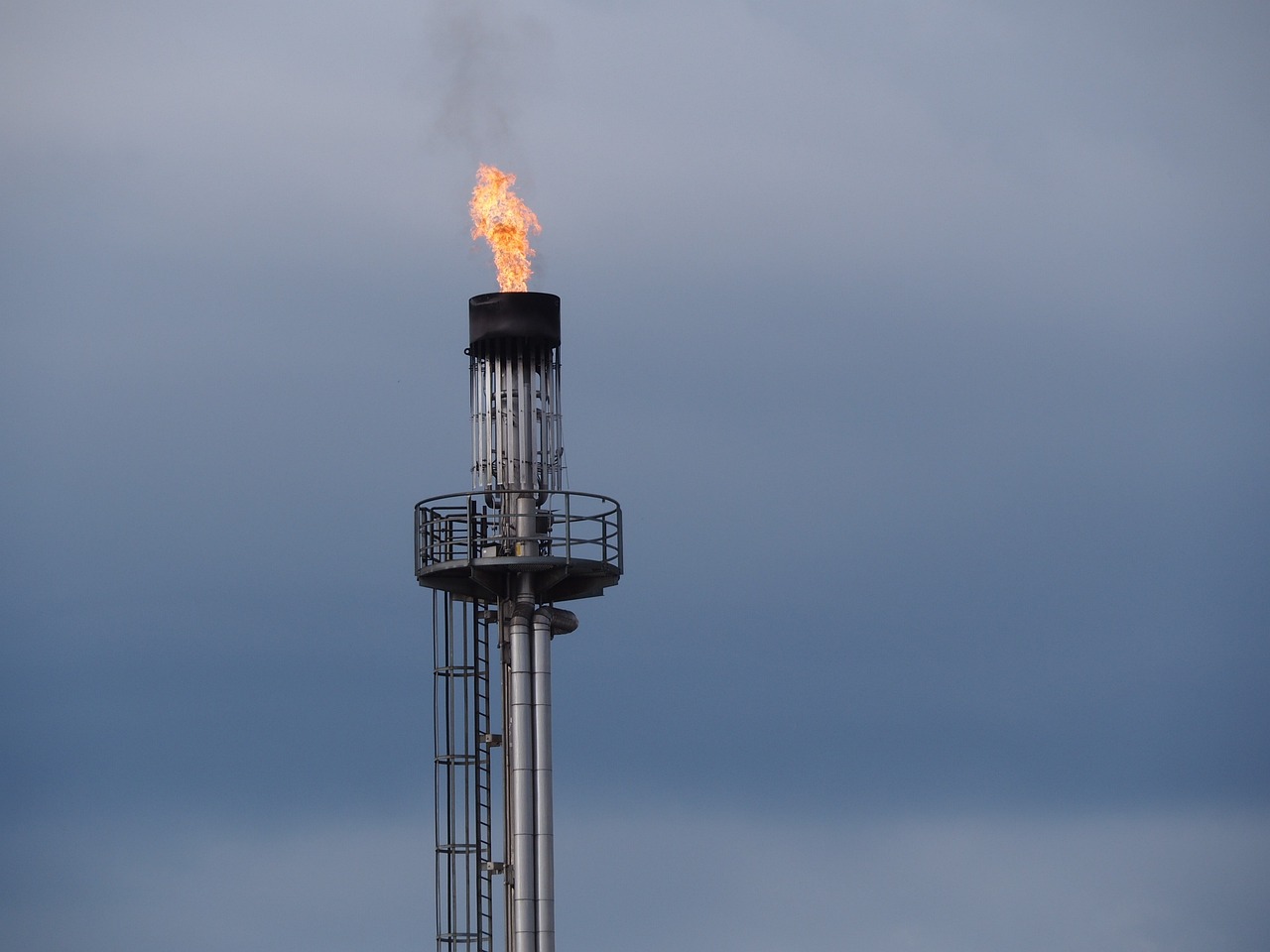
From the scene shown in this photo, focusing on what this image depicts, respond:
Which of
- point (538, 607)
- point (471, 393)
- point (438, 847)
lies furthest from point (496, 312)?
point (438, 847)

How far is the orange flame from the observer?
226ft

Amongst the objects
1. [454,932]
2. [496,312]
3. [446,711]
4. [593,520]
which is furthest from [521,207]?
[454,932]

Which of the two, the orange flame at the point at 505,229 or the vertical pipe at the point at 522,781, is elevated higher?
the orange flame at the point at 505,229

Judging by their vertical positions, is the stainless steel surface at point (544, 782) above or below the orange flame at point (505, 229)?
below

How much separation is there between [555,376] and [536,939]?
14.0 metres

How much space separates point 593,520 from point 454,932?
1045cm

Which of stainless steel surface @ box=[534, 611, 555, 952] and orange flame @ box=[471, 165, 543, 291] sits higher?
orange flame @ box=[471, 165, 543, 291]

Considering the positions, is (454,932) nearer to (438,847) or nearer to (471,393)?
(438,847)

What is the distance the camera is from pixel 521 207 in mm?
69312

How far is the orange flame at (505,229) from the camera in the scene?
2717 inches

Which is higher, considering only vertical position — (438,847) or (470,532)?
(470,532)

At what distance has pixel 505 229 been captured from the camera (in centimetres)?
6912

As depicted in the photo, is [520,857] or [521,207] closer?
[520,857]

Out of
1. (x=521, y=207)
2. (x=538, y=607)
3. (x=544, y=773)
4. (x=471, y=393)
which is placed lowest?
(x=544, y=773)
